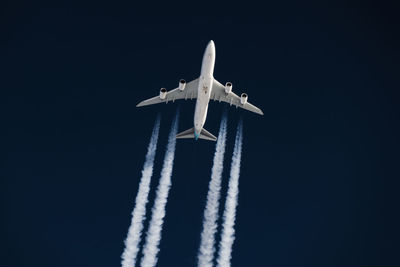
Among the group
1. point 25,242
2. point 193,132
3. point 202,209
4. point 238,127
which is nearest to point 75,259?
point 25,242

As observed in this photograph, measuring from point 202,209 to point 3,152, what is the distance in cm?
3353

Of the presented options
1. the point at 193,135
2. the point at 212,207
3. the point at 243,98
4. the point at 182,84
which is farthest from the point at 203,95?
the point at 212,207

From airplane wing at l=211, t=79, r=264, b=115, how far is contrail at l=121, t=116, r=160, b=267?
8499mm

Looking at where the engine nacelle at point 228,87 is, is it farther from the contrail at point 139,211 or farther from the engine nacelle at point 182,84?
the contrail at point 139,211

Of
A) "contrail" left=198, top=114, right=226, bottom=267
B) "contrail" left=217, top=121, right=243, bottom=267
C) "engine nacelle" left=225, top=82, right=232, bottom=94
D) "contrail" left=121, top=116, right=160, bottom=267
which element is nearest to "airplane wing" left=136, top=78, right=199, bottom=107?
"engine nacelle" left=225, top=82, right=232, bottom=94

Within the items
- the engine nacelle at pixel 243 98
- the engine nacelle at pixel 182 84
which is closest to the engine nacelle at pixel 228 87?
the engine nacelle at pixel 243 98

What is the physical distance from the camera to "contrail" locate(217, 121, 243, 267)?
4922 cm

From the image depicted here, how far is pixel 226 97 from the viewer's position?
54.0 m

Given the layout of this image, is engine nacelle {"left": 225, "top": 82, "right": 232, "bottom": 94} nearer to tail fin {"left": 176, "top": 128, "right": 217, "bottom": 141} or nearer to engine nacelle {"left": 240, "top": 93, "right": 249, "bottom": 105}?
engine nacelle {"left": 240, "top": 93, "right": 249, "bottom": 105}

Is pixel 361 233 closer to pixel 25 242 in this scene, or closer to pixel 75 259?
pixel 75 259

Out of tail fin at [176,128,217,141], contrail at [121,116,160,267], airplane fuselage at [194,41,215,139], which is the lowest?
contrail at [121,116,160,267]

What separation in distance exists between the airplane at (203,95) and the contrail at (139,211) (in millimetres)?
4207

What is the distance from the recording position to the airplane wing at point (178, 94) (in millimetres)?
53000

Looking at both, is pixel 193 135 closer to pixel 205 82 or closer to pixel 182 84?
→ pixel 182 84
